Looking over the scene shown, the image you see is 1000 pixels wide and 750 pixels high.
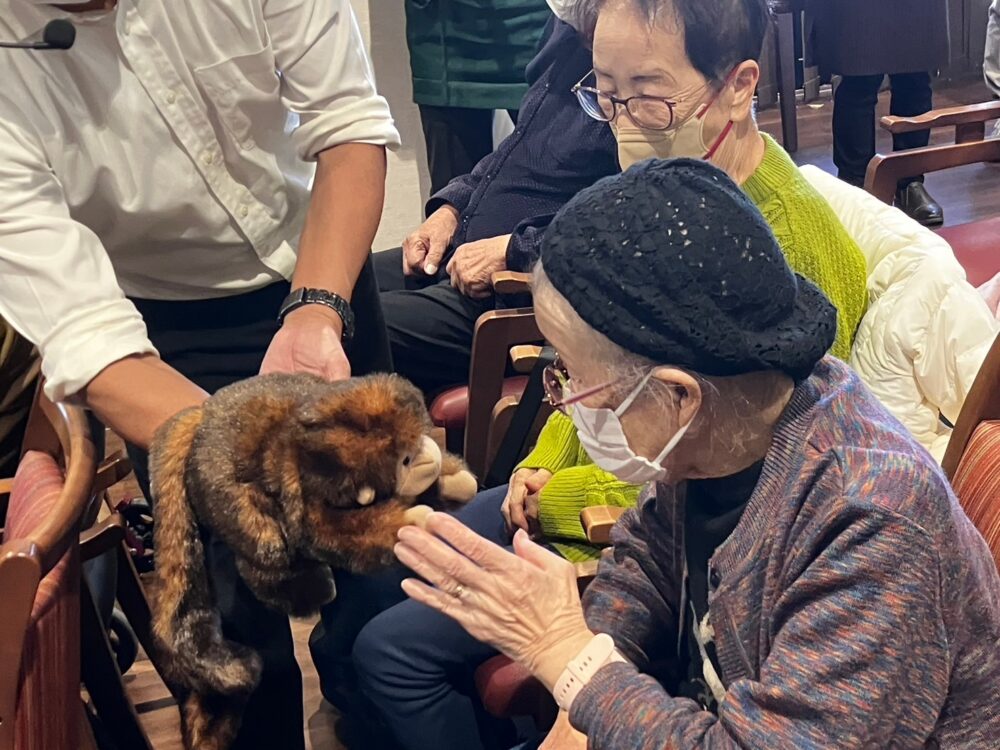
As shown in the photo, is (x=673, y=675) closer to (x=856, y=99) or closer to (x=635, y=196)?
(x=635, y=196)

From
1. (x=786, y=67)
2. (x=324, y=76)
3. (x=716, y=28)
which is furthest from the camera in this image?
(x=786, y=67)

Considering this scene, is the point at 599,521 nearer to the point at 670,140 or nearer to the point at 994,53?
the point at 670,140

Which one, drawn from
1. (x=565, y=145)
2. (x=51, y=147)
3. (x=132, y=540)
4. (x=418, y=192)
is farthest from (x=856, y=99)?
(x=51, y=147)

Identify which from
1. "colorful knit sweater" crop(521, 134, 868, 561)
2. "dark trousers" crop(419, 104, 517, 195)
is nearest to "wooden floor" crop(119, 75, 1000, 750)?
"colorful knit sweater" crop(521, 134, 868, 561)

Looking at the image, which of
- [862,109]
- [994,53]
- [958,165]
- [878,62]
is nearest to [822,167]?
[862,109]

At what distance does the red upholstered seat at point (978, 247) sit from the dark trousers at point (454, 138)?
124 centimetres

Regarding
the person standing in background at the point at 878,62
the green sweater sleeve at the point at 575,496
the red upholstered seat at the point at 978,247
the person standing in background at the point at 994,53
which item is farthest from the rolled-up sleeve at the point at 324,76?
the person standing in background at the point at 994,53

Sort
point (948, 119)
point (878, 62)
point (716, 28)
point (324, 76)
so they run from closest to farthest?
point (324, 76) < point (716, 28) < point (948, 119) < point (878, 62)

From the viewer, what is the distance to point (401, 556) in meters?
1.10

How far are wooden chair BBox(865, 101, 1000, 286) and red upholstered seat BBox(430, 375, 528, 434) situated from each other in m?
1.05

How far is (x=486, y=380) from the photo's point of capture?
2078 mm

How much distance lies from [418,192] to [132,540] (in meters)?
1.64

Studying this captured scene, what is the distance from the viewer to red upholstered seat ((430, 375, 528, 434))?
2162 mm

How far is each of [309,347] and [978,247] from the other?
1.75 m
